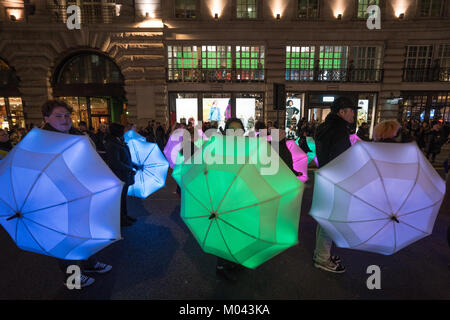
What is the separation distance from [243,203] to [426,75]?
22469mm

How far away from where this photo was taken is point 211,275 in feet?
11.3

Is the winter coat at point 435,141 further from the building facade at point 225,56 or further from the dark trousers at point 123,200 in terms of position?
the dark trousers at point 123,200

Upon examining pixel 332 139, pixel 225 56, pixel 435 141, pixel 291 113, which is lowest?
Result: pixel 435 141

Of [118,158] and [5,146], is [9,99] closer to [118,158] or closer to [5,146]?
[5,146]

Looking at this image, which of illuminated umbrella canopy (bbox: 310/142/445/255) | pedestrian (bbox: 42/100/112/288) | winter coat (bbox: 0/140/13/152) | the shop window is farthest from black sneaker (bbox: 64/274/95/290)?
the shop window

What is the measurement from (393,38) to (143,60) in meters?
17.3

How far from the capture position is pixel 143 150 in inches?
202

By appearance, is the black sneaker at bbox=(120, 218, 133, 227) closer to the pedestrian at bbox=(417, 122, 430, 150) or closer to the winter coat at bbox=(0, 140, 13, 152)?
the winter coat at bbox=(0, 140, 13, 152)

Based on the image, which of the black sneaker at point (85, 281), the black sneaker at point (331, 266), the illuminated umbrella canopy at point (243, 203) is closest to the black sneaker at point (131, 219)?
the black sneaker at point (85, 281)

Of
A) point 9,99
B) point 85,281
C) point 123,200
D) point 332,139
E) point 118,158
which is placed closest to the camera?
point 85,281

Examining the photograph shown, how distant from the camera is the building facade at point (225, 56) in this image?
661 inches

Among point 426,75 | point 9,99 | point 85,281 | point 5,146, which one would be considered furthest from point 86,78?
point 426,75

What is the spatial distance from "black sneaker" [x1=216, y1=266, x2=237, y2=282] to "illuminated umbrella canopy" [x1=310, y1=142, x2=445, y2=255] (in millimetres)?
1459

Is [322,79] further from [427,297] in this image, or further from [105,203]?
[105,203]
